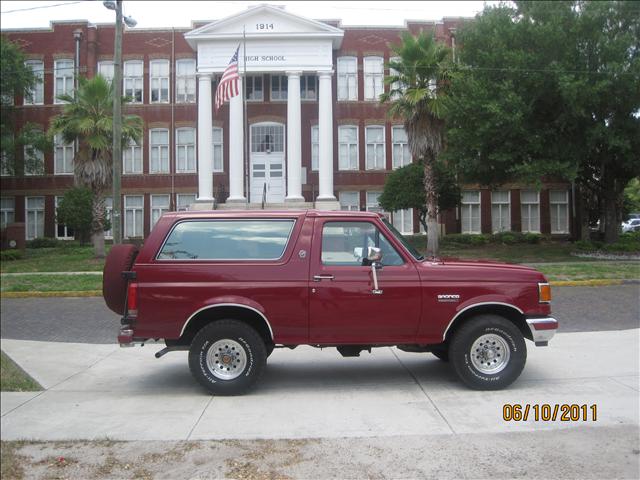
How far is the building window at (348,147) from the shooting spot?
3269 cm

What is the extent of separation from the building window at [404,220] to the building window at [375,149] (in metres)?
2.77

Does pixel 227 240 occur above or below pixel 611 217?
below

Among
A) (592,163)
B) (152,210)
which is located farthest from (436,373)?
(152,210)

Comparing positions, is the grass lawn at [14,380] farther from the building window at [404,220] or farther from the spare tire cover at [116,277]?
the building window at [404,220]

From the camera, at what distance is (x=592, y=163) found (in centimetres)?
2316

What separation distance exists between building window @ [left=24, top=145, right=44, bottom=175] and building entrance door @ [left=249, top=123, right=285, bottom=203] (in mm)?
11836

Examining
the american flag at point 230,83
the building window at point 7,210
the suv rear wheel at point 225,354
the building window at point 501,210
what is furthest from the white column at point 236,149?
the suv rear wheel at point 225,354

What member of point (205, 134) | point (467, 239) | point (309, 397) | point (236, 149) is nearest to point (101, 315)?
point (309, 397)

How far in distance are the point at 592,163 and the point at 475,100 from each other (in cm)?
652

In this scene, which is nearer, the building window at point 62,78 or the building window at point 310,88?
the building window at point 310,88

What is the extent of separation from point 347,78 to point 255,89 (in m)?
5.11

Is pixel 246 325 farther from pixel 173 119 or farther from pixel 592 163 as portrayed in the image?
pixel 173 119

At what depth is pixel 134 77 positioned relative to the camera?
3331 centimetres

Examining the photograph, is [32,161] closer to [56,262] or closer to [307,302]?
[56,262]
